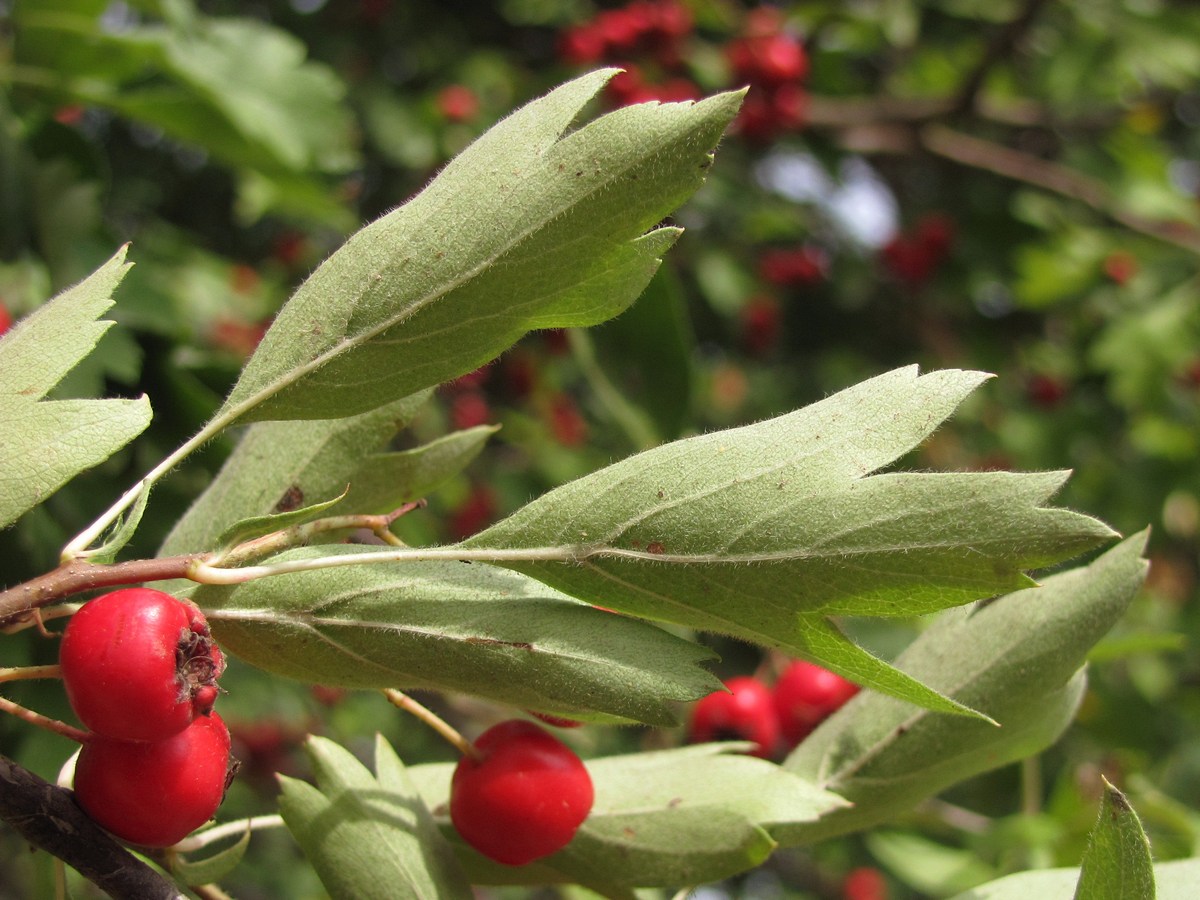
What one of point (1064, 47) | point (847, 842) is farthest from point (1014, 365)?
point (847, 842)

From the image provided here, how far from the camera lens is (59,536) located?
208 centimetres

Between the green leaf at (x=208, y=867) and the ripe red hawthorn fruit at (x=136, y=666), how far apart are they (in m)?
0.23

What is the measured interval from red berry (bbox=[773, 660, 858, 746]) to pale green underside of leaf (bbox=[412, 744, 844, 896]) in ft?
4.47

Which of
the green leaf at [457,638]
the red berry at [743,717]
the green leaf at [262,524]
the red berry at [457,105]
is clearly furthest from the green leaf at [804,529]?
the red berry at [457,105]

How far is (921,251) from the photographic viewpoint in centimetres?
600

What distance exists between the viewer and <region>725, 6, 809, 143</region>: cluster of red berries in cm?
502

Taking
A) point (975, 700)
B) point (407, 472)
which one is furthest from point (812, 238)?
point (407, 472)

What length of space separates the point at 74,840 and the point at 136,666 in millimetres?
257

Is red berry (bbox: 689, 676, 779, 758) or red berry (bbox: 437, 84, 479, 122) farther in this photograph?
red berry (bbox: 437, 84, 479, 122)

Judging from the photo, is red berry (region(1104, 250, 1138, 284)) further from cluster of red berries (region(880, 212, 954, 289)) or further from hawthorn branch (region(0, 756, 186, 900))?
hawthorn branch (region(0, 756, 186, 900))

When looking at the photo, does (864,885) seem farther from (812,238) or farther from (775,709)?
(812,238)

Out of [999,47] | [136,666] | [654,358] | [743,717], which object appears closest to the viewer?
[136,666]

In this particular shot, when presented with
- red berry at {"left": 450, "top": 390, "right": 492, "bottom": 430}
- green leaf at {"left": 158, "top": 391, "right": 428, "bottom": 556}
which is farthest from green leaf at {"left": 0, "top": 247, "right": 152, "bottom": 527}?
red berry at {"left": 450, "top": 390, "right": 492, "bottom": 430}

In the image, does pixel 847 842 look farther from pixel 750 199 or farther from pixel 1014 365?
pixel 750 199
